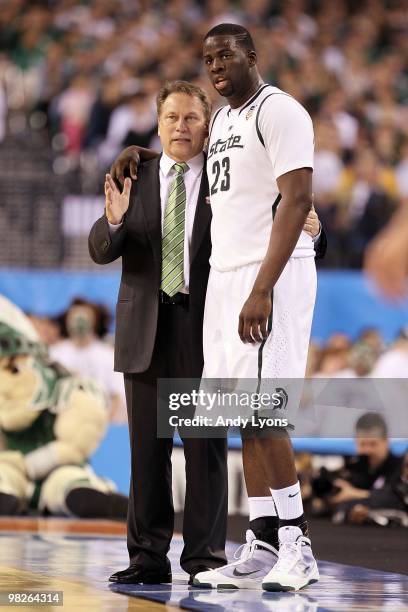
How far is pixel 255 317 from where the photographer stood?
4277mm

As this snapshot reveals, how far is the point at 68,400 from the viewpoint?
8.74 metres

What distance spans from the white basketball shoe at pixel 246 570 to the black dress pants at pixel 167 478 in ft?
0.70

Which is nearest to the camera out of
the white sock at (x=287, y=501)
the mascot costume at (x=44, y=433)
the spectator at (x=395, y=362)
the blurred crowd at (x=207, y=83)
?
the white sock at (x=287, y=501)

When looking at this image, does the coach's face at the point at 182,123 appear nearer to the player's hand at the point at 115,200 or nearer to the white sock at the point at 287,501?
the player's hand at the point at 115,200

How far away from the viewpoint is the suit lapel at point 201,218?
486 cm

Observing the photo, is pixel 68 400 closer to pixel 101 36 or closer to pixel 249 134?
pixel 249 134

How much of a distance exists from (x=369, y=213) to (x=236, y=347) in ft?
29.4

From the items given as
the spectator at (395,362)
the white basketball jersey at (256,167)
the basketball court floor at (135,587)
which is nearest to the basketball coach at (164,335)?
the basketball court floor at (135,587)

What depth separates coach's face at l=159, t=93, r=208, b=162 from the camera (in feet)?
16.1

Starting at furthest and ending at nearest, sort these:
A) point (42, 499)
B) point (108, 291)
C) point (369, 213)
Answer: point (369, 213) → point (108, 291) → point (42, 499)

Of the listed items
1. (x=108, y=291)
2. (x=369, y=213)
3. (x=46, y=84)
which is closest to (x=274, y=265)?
(x=108, y=291)

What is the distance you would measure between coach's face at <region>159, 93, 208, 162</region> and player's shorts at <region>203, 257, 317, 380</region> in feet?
1.97

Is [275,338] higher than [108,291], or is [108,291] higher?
[108,291]

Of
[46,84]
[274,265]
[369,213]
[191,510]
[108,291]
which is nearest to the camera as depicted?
[274,265]
